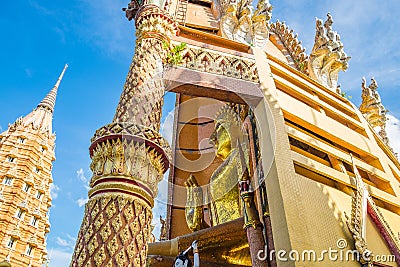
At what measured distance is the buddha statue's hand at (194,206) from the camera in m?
7.07

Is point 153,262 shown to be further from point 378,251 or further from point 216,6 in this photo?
point 216,6

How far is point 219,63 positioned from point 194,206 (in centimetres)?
334

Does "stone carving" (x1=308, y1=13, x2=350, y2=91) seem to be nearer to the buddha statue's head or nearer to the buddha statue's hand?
the buddha statue's head

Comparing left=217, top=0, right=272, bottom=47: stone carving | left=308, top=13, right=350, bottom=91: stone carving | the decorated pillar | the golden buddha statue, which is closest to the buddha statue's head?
the golden buddha statue

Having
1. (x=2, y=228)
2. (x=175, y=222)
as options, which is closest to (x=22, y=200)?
(x=2, y=228)

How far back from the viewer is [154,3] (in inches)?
209

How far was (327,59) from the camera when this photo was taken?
7676 mm

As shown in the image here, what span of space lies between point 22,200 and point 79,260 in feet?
84.6

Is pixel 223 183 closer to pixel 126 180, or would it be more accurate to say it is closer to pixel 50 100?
pixel 126 180

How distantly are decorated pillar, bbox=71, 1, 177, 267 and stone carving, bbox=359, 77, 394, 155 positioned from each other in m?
6.44

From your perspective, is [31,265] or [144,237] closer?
[144,237]

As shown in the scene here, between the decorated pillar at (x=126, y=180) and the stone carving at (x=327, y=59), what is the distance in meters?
4.65

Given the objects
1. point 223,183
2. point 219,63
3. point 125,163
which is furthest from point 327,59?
point 125,163

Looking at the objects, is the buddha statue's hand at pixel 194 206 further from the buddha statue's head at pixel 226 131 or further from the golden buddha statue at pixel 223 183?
the buddha statue's head at pixel 226 131
